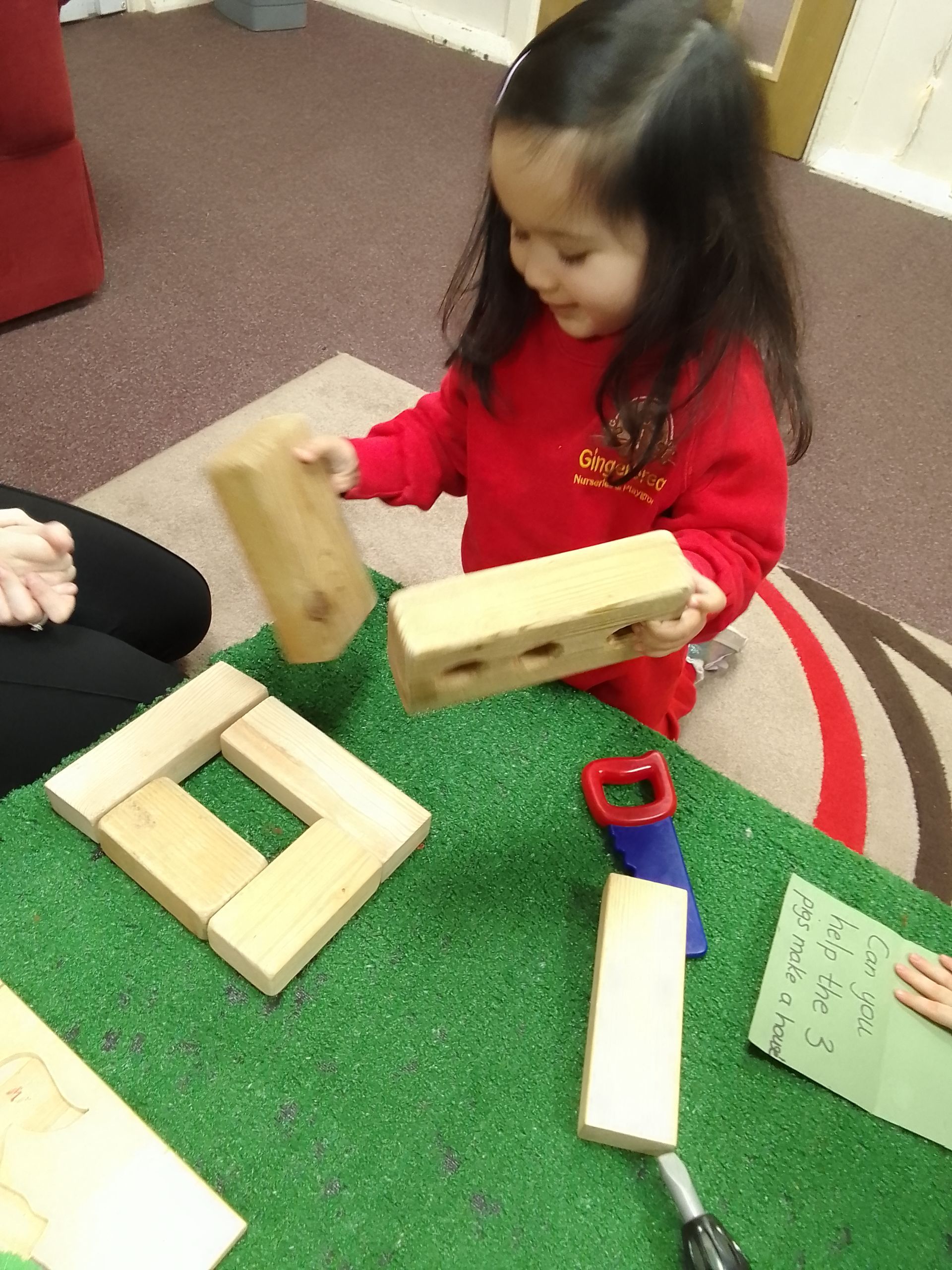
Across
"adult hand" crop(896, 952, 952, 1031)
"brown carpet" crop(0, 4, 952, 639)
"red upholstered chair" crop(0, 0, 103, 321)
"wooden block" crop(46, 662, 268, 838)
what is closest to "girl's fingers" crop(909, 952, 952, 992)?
"adult hand" crop(896, 952, 952, 1031)

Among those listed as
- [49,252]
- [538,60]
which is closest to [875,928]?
[538,60]

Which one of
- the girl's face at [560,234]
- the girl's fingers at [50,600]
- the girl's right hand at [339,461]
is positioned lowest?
the girl's fingers at [50,600]

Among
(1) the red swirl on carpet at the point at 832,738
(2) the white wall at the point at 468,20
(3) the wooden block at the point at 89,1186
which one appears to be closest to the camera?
(3) the wooden block at the point at 89,1186

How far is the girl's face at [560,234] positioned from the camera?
1.77ft

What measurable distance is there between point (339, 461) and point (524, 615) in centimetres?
30

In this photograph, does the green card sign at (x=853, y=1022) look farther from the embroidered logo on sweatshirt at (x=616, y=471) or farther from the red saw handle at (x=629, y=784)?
the embroidered logo on sweatshirt at (x=616, y=471)

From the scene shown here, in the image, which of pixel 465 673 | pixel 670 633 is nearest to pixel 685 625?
pixel 670 633

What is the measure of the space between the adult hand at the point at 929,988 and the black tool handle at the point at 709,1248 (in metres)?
0.19

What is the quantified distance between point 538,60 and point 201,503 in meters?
1.09

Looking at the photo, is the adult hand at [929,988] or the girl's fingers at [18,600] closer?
the adult hand at [929,988]

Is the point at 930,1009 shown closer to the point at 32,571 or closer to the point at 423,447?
the point at 423,447

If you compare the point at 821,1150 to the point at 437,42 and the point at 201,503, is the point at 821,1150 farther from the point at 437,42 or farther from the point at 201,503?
the point at 437,42

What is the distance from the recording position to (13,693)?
77 centimetres

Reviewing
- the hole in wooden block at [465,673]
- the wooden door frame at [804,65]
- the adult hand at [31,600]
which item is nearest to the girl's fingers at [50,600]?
the adult hand at [31,600]
